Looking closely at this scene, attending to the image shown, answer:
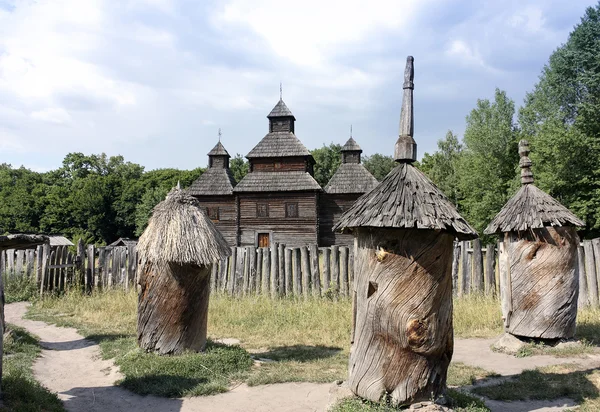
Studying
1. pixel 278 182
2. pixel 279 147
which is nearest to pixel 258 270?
pixel 278 182

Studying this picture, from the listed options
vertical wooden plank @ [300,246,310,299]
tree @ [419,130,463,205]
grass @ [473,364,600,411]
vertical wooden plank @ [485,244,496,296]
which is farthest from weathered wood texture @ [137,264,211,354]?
tree @ [419,130,463,205]

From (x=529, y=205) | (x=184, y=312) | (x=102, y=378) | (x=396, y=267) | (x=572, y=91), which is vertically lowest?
(x=102, y=378)

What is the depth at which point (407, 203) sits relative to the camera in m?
4.11

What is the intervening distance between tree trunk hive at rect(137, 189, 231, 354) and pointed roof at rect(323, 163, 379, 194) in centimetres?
2225

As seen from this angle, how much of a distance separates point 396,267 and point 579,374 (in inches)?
126

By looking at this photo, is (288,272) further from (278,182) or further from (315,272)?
(278,182)

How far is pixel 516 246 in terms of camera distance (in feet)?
22.9

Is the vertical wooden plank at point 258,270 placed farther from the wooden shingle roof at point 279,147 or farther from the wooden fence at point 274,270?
the wooden shingle roof at point 279,147

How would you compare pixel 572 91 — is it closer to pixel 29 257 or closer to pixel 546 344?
pixel 546 344

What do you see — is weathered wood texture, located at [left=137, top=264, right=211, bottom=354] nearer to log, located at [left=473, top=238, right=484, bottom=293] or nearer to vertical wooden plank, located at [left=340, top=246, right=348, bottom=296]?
vertical wooden plank, located at [left=340, top=246, right=348, bottom=296]

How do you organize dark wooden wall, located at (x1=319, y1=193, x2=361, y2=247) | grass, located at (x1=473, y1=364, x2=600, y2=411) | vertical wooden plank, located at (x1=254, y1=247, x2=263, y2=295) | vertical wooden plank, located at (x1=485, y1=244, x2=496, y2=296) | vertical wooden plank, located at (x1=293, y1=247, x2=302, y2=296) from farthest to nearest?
dark wooden wall, located at (x1=319, y1=193, x2=361, y2=247), vertical wooden plank, located at (x1=254, y1=247, x2=263, y2=295), vertical wooden plank, located at (x1=293, y1=247, x2=302, y2=296), vertical wooden plank, located at (x1=485, y1=244, x2=496, y2=296), grass, located at (x1=473, y1=364, x2=600, y2=411)

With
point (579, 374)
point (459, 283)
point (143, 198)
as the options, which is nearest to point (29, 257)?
point (459, 283)

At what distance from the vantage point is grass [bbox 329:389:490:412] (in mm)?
3977

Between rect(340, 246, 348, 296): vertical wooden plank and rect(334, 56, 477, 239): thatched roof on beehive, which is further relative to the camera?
rect(340, 246, 348, 296): vertical wooden plank
